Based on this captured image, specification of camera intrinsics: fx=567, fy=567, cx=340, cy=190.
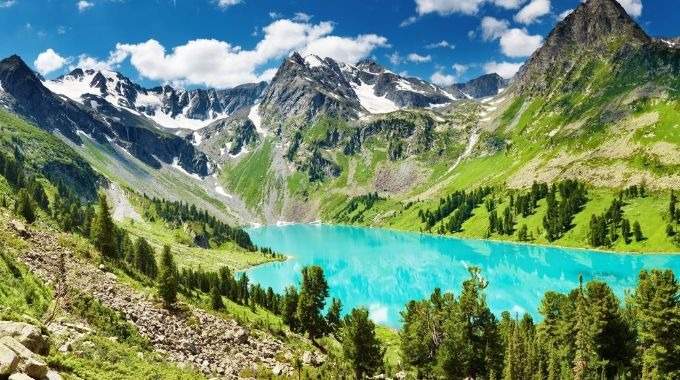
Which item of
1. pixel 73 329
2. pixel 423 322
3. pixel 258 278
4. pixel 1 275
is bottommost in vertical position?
pixel 258 278

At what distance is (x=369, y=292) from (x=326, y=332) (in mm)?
80023

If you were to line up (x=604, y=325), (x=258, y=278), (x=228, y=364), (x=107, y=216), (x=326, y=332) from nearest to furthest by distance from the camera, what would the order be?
1. (x=228, y=364)
2. (x=604, y=325)
3. (x=107, y=216)
4. (x=326, y=332)
5. (x=258, y=278)

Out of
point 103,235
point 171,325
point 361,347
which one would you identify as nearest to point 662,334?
point 361,347

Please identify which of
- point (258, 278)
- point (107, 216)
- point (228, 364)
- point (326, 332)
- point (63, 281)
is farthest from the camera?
point (258, 278)

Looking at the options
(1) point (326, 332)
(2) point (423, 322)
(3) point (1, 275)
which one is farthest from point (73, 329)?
(1) point (326, 332)

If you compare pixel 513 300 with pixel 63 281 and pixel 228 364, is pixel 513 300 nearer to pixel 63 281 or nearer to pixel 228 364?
pixel 228 364

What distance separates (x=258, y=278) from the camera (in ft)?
639

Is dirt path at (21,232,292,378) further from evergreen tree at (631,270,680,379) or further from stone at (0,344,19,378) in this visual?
→ evergreen tree at (631,270,680,379)

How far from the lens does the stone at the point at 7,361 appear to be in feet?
69.4

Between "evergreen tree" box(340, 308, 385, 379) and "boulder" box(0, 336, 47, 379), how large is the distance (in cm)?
4635

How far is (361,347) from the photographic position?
6731 cm

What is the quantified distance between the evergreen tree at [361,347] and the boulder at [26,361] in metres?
46.3

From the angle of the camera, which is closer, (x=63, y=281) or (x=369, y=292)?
(x=63, y=281)

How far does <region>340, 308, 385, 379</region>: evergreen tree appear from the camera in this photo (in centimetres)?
6700
